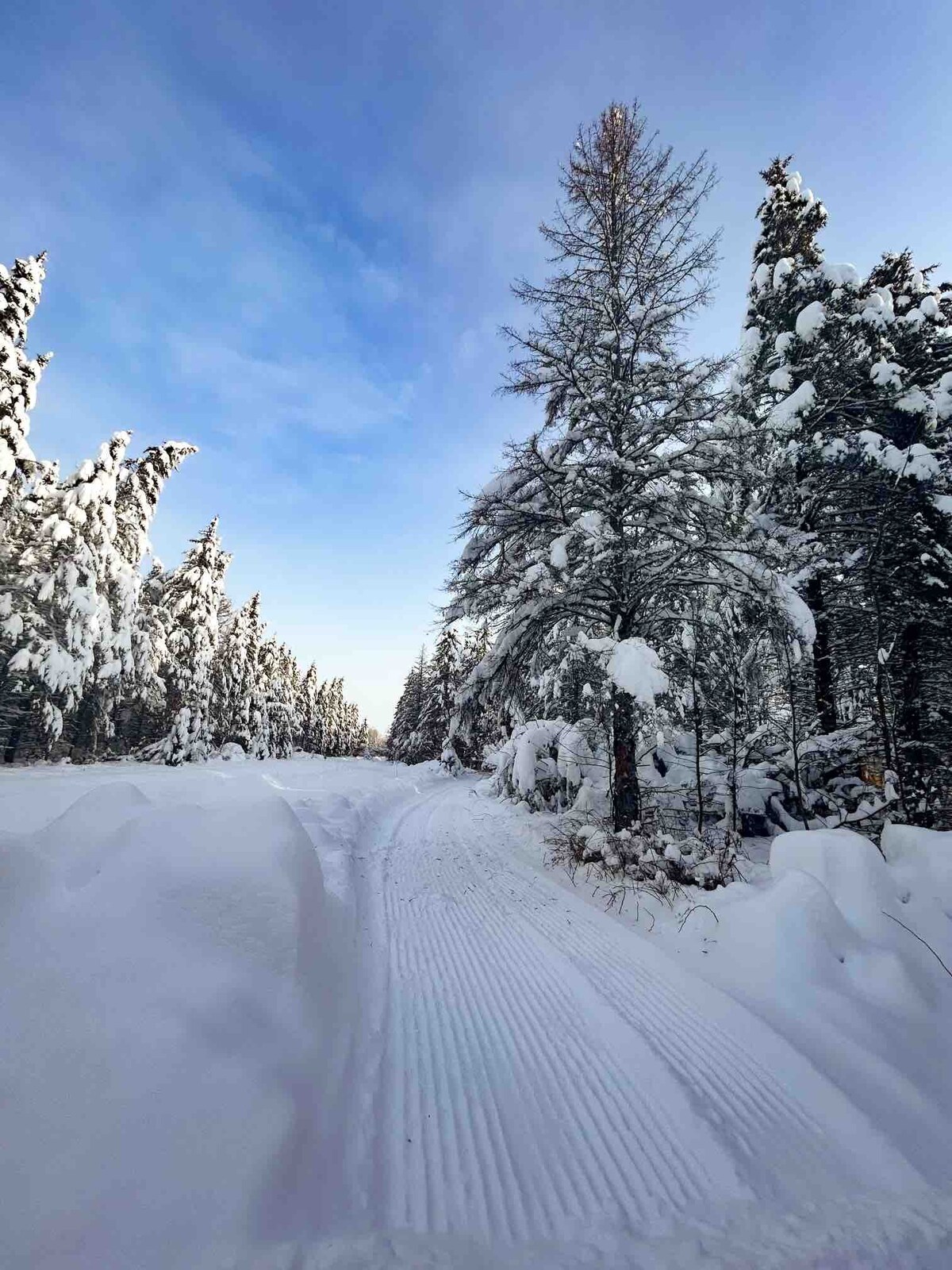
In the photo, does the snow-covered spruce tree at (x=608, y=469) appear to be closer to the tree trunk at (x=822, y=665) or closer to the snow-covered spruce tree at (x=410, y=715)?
the tree trunk at (x=822, y=665)

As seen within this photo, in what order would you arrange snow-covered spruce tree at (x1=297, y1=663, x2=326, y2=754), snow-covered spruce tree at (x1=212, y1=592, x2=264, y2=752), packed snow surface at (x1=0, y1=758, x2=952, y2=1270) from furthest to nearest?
snow-covered spruce tree at (x1=297, y1=663, x2=326, y2=754), snow-covered spruce tree at (x1=212, y1=592, x2=264, y2=752), packed snow surface at (x1=0, y1=758, x2=952, y2=1270)

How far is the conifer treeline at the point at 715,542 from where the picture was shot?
22.9 feet

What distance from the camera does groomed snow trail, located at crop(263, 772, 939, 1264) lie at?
6.38 ft

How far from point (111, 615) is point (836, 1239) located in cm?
2148

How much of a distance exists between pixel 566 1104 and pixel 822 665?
9959 mm

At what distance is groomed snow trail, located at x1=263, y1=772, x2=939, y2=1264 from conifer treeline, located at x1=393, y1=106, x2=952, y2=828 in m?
3.14

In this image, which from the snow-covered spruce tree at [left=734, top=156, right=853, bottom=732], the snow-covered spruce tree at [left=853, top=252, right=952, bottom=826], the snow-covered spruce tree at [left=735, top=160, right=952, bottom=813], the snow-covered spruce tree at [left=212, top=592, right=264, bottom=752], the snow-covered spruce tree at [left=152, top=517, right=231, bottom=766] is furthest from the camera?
the snow-covered spruce tree at [left=212, top=592, right=264, bottom=752]

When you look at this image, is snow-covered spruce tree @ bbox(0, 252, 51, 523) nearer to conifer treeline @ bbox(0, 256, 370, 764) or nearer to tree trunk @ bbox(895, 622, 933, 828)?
conifer treeline @ bbox(0, 256, 370, 764)

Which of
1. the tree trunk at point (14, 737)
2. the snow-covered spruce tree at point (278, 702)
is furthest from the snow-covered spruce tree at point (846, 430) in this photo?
the snow-covered spruce tree at point (278, 702)

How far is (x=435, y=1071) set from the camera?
2.71m

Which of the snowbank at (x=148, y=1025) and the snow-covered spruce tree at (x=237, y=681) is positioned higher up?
the snow-covered spruce tree at (x=237, y=681)

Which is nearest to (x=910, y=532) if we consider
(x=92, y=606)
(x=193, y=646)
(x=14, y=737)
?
(x=92, y=606)

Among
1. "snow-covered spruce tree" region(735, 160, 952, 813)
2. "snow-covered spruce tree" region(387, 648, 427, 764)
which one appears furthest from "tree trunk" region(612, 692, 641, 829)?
"snow-covered spruce tree" region(387, 648, 427, 764)

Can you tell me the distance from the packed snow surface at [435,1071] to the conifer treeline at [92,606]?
15.9 meters
